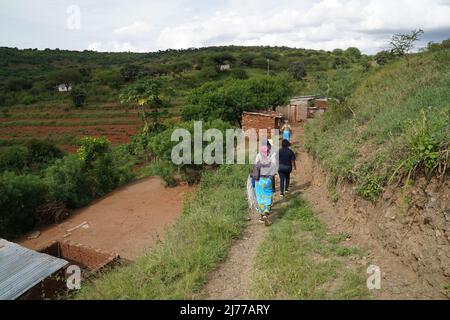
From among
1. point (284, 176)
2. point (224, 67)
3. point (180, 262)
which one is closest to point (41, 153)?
point (284, 176)

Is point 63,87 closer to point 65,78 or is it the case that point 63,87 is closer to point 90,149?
point 65,78

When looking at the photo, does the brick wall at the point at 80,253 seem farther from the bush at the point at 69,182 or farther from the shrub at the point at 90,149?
the shrub at the point at 90,149

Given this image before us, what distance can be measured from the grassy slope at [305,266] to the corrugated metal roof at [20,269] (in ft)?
13.5

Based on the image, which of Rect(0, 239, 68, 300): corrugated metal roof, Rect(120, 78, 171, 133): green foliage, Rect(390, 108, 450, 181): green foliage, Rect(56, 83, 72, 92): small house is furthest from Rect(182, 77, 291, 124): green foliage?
Rect(56, 83, 72, 92): small house

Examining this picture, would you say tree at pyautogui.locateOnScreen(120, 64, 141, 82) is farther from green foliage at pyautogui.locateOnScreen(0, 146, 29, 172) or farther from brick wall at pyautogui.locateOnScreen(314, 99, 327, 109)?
brick wall at pyautogui.locateOnScreen(314, 99, 327, 109)

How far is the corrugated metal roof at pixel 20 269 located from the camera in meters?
5.63

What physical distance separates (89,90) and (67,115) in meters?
10.4

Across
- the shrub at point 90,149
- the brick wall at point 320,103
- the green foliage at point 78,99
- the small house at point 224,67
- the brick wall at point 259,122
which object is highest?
the small house at point 224,67

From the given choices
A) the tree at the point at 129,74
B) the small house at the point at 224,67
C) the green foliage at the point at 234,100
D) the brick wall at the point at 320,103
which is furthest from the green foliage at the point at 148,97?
the small house at the point at 224,67

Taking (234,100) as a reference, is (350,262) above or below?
Answer: below

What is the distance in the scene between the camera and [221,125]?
1315 cm

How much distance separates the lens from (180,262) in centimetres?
483

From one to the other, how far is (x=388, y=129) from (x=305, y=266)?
9.36 ft

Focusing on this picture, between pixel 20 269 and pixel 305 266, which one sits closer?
pixel 305 266
